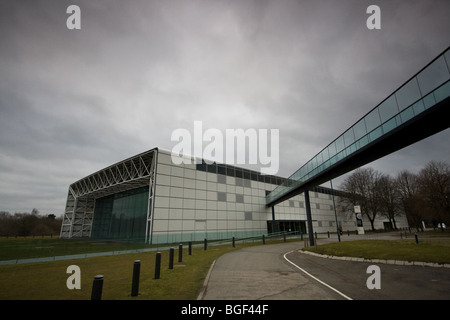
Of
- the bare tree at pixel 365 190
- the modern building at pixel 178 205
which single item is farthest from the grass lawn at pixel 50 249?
the bare tree at pixel 365 190

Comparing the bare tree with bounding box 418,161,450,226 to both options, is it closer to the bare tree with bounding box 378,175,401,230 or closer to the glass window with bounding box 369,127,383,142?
the bare tree with bounding box 378,175,401,230

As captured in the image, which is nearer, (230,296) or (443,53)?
(230,296)

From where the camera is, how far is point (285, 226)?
44.9m

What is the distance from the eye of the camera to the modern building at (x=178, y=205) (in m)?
28.4

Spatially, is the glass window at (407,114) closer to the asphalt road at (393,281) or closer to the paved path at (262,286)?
the asphalt road at (393,281)

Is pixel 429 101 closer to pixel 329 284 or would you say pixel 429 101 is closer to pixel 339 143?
pixel 339 143

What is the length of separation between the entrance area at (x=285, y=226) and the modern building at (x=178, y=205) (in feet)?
0.64

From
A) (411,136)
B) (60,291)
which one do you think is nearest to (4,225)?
(60,291)

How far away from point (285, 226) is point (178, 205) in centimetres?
2613

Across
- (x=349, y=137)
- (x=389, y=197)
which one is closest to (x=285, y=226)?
(x=389, y=197)

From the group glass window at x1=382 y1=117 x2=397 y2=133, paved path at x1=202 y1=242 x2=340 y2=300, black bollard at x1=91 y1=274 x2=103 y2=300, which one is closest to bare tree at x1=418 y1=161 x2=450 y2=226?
glass window at x1=382 y1=117 x2=397 y2=133
